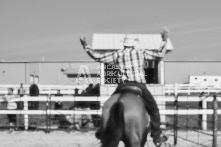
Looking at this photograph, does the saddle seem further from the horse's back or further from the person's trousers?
the horse's back

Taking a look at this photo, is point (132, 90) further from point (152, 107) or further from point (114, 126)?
point (114, 126)

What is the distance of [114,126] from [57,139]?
18.4 ft

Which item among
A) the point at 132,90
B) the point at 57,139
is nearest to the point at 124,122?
the point at 132,90

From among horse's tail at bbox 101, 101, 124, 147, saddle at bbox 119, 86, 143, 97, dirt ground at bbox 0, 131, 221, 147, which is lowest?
dirt ground at bbox 0, 131, 221, 147

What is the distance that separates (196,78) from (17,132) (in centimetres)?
3423

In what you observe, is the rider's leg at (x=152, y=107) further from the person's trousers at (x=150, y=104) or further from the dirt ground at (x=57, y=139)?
the dirt ground at (x=57, y=139)

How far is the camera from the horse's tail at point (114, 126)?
537 centimetres

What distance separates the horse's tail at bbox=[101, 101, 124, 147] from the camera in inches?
211

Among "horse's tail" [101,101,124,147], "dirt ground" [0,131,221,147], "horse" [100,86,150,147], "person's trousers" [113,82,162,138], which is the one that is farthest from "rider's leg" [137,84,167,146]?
"dirt ground" [0,131,221,147]

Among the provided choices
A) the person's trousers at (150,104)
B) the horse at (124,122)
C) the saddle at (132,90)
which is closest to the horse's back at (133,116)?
the horse at (124,122)

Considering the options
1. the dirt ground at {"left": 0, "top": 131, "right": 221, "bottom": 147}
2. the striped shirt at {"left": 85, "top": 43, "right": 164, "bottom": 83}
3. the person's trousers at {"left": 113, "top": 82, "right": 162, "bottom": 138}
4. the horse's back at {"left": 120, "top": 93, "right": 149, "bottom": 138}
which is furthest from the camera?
the dirt ground at {"left": 0, "top": 131, "right": 221, "bottom": 147}

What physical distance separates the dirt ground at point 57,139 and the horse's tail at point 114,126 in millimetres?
3654

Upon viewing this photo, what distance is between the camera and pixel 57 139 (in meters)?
10.7

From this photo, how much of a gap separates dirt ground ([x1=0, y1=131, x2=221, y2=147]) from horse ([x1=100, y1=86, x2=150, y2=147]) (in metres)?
3.65
